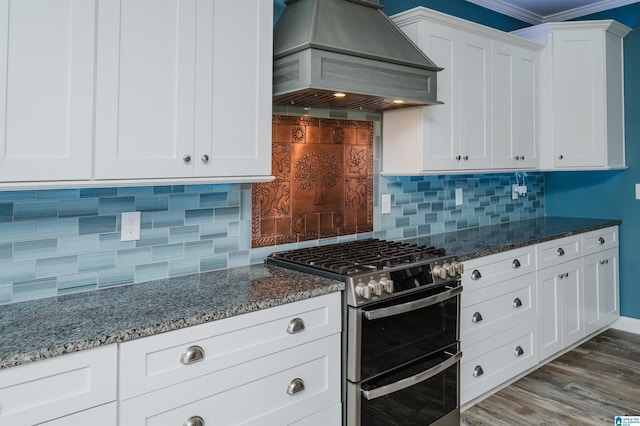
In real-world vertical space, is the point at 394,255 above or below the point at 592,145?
below

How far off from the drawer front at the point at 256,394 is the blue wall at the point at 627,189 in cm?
333

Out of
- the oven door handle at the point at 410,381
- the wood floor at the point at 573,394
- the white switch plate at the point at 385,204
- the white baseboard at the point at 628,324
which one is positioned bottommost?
the wood floor at the point at 573,394

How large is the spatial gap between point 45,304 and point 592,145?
3840 mm

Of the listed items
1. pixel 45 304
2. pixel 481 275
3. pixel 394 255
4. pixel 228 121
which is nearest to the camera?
pixel 45 304

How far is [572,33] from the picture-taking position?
3695mm

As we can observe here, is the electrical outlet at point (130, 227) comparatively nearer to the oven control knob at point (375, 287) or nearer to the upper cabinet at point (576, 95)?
the oven control knob at point (375, 287)

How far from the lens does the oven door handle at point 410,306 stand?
1.97 m

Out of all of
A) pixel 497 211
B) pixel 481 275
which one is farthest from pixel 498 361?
pixel 497 211

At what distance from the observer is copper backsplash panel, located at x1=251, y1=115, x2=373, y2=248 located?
8.19ft

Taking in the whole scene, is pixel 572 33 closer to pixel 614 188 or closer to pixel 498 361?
pixel 614 188

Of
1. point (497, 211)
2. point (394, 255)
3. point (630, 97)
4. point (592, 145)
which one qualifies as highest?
point (630, 97)

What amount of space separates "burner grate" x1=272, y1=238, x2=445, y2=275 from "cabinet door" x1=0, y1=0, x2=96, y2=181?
3.49 feet

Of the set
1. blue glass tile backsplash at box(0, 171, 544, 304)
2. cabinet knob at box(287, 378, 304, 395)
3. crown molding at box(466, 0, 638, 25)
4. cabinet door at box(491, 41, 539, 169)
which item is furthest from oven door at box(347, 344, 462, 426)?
crown molding at box(466, 0, 638, 25)

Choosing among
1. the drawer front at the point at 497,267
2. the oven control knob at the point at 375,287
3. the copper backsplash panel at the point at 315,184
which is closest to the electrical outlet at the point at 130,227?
the copper backsplash panel at the point at 315,184
